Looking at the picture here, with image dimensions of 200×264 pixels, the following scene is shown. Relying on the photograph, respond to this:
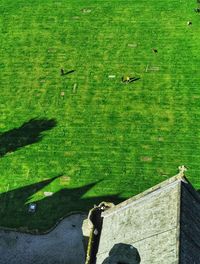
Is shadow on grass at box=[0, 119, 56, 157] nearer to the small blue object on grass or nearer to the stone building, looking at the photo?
the small blue object on grass

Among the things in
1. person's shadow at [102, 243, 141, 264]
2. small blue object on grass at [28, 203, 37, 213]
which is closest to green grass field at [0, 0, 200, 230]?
small blue object on grass at [28, 203, 37, 213]

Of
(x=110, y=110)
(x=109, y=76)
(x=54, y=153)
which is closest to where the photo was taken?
(x=54, y=153)

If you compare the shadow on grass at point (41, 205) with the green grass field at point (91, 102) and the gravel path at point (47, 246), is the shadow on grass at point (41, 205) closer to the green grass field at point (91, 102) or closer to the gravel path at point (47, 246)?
the green grass field at point (91, 102)

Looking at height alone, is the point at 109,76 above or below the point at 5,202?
above

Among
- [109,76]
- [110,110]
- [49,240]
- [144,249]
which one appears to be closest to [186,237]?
[144,249]

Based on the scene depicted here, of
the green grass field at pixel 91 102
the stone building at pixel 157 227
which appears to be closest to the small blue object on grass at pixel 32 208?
the green grass field at pixel 91 102

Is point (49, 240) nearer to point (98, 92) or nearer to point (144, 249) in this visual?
point (144, 249)
